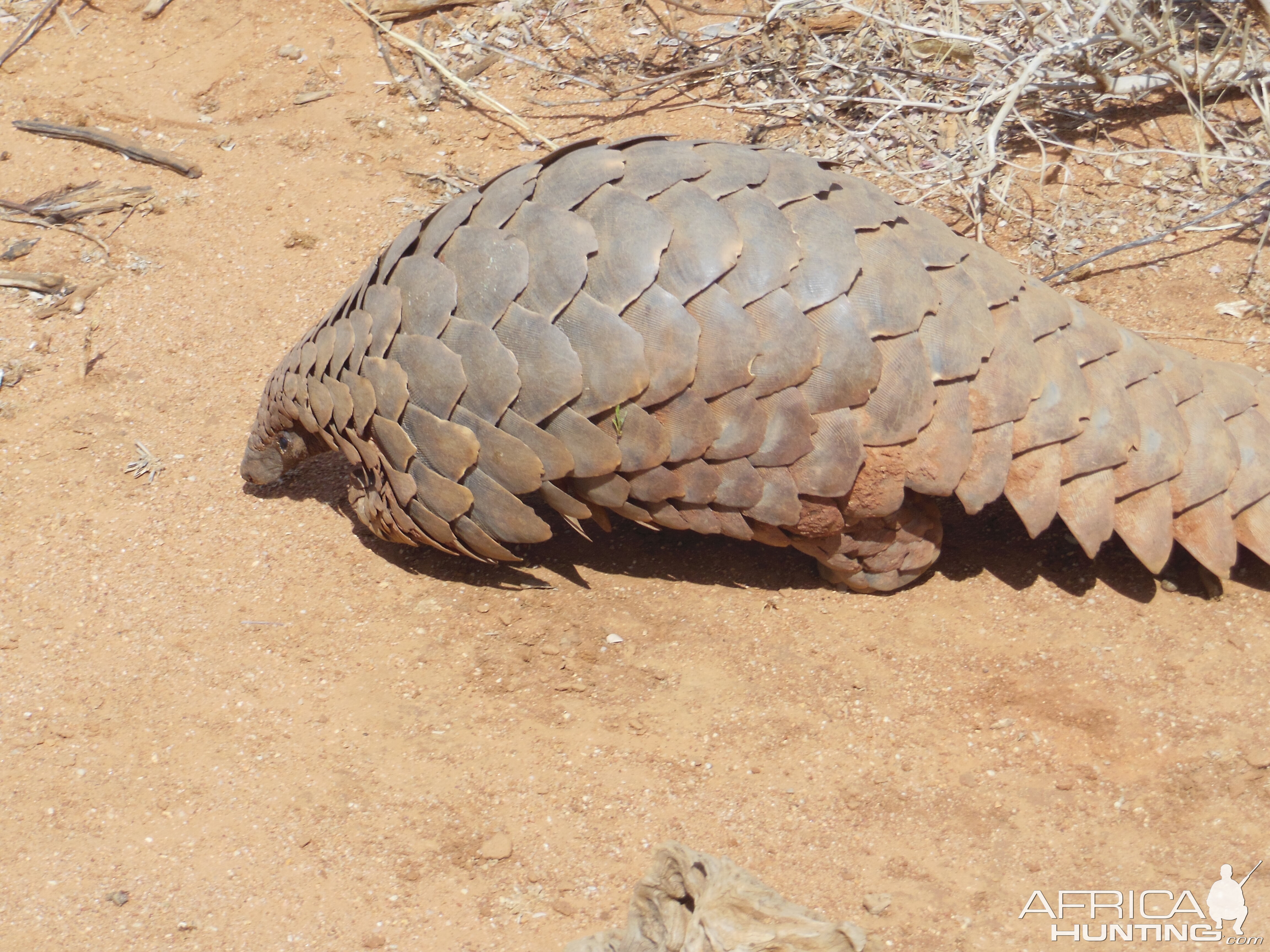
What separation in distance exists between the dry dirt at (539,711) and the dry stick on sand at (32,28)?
9.45ft

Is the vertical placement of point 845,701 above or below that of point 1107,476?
below

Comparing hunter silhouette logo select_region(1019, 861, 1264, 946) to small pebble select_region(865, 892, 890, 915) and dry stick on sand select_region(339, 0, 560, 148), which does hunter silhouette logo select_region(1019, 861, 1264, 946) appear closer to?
small pebble select_region(865, 892, 890, 915)

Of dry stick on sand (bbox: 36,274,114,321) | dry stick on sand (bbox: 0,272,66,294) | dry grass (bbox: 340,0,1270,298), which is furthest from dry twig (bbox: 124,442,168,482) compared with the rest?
dry grass (bbox: 340,0,1270,298)

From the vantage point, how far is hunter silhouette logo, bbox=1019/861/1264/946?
2.84 meters

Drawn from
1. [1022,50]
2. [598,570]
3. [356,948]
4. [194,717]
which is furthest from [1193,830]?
[1022,50]

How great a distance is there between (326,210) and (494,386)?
9.04 ft

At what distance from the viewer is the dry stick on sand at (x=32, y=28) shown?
669 centimetres

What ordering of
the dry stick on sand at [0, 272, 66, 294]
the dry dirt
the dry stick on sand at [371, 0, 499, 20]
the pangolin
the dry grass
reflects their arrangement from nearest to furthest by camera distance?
the dry dirt
the pangolin
the dry grass
the dry stick on sand at [0, 272, 66, 294]
the dry stick on sand at [371, 0, 499, 20]

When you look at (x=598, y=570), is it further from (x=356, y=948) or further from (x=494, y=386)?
(x=356, y=948)

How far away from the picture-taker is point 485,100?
5949 millimetres

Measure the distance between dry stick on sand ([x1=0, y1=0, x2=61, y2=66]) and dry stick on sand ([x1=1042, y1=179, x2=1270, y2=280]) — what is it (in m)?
6.26

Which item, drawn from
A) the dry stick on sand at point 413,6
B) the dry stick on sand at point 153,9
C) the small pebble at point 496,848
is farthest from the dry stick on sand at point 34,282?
the small pebble at point 496,848

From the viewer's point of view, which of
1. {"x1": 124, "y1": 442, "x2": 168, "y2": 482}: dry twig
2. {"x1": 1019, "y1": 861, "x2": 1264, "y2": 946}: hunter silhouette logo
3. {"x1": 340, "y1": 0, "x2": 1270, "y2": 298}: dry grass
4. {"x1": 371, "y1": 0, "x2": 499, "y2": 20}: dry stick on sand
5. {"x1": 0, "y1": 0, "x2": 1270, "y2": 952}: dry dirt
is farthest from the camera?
{"x1": 371, "y1": 0, "x2": 499, "y2": 20}: dry stick on sand

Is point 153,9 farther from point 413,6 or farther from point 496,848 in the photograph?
point 496,848
